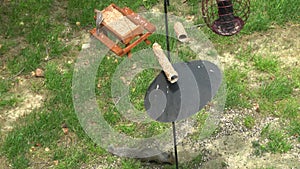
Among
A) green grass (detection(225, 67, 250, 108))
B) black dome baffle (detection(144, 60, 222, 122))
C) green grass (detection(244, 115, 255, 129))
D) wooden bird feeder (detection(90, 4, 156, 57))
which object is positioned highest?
wooden bird feeder (detection(90, 4, 156, 57))

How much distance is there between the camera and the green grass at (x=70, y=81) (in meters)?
6.51

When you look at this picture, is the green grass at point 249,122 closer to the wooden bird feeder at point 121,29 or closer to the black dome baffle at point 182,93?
the black dome baffle at point 182,93

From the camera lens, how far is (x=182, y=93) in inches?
193

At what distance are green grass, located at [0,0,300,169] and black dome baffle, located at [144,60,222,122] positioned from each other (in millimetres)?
1573

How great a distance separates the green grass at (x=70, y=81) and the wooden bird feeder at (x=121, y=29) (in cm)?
178

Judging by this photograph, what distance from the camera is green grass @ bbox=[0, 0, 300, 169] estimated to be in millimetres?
6508

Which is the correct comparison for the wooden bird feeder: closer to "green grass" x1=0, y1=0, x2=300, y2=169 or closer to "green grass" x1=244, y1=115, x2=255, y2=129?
"green grass" x1=0, y1=0, x2=300, y2=169

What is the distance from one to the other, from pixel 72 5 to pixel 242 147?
11.8 ft

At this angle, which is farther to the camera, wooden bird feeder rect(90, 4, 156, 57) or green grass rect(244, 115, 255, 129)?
green grass rect(244, 115, 255, 129)

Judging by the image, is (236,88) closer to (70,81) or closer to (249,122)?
(249,122)

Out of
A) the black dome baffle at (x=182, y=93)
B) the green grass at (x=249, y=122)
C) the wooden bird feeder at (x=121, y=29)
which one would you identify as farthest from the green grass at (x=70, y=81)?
the wooden bird feeder at (x=121, y=29)

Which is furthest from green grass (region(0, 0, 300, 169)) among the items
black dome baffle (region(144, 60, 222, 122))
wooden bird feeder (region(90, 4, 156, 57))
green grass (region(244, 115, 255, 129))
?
wooden bird feeder (region(90, 4, 156, 57))

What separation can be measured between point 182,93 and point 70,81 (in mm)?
2767

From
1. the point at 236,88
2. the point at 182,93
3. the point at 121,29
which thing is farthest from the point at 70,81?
the point at 182,93
